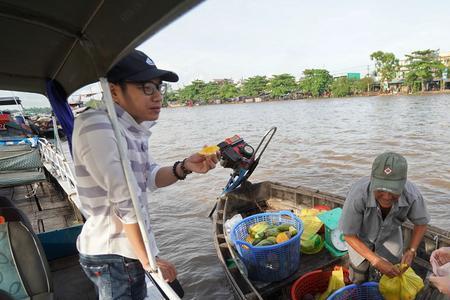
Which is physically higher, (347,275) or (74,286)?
(74,286)

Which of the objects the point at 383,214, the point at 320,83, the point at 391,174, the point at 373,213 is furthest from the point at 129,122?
the point at 320,83

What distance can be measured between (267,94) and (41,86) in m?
77.3

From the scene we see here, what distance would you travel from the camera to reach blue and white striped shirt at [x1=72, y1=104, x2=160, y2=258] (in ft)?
4.40

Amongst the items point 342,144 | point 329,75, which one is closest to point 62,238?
point 342,144

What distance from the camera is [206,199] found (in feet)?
31.8

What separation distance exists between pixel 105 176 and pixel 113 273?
23.5 inches

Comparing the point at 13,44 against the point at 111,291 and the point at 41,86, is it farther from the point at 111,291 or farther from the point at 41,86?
the point at 111,291

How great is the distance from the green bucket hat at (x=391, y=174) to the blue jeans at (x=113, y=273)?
78.1 inches

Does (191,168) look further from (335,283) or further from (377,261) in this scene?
(335,283)

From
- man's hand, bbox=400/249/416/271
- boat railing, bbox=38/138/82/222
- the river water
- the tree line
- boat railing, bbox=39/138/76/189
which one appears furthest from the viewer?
the tree line

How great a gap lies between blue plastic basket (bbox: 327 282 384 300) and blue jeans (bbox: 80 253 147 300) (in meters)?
2.04

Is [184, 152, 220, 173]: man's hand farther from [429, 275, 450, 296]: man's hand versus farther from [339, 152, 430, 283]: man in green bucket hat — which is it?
[429, 275, 450, 296]: man's hand

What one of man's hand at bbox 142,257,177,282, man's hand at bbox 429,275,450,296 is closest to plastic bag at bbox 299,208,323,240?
man's hand at bbox 429,275,450,296

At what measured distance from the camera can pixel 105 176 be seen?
4.48ft
